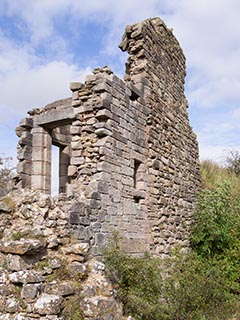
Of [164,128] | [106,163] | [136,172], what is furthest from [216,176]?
[106,163]

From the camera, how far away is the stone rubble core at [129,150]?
711 cm

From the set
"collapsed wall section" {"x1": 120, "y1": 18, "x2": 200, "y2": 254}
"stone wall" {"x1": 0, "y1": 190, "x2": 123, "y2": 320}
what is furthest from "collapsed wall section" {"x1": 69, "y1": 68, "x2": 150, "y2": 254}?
"collapsed wall section" {"x1": 120, "y1": 18, "x2": 200, "y2": 254}

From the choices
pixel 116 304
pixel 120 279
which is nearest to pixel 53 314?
pixel 116 304

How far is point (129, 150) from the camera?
26.3ft

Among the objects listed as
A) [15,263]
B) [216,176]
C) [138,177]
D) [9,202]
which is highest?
[216,176]

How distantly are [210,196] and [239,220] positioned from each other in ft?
3.61

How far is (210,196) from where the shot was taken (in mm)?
11531

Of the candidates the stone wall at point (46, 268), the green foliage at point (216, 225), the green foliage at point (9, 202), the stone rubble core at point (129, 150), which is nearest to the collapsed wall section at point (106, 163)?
the stone rubble core at point (129, 150)

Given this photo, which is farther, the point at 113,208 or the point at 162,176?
the point at 162,176

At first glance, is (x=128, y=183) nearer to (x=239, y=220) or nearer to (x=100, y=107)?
(x=100, y=107)

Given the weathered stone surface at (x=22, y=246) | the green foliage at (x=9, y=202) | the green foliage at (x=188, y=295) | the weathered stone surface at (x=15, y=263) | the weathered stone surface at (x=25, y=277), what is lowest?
the green foliage at (x=188, y=295)

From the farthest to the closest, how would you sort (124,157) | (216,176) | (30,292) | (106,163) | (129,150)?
(216,176)
(129,150)
(124,157)
(106,163)
(30,292)

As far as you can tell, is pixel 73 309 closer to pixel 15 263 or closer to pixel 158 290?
pixel 15 263

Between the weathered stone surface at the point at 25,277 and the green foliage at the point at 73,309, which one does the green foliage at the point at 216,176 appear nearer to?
the green foliage at the point at 73,309
